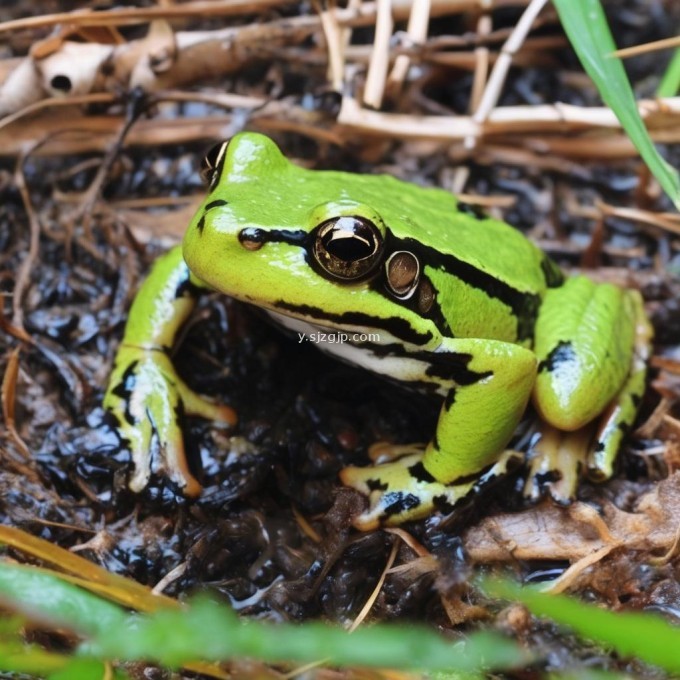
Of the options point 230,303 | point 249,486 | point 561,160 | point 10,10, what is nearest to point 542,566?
point 249,486

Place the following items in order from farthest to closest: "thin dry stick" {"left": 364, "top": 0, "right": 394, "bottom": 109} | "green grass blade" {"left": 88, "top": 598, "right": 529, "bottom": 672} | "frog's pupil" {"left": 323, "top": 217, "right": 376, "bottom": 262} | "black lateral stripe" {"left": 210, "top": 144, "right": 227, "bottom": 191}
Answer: "thin dry stick" {"left": 364, "top": 0, "right": 394, "bottom": 109}, "black lateral stripe" {"left": 210, "top": 144, "right": 227, "bottom": 191}, "frog's pupil" {"left": 323, "top": 217, "right": 376, "bottom": 262}, "green grass blade" {"left": 88, "top": 598, "right": 529, "bottom": 672}

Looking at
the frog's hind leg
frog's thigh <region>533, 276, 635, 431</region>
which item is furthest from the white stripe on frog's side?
the frog's hind leg

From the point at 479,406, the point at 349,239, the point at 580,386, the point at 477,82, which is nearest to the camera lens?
the point at 349,239

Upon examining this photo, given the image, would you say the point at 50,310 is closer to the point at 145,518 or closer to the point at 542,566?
the point at 145,518

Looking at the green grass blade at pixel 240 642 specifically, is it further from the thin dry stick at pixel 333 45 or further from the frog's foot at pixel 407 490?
the thin dry stick at pixel 333 45

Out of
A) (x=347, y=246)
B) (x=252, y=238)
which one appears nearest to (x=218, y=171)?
(x=252, y=238)

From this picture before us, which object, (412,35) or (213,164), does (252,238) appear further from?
(412,35)

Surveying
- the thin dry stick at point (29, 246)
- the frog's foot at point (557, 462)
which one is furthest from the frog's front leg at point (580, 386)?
the thin dry stick at point (29, 246)

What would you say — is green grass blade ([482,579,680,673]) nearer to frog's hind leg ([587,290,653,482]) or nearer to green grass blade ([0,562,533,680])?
green grass blade ([0,562,533,680])
